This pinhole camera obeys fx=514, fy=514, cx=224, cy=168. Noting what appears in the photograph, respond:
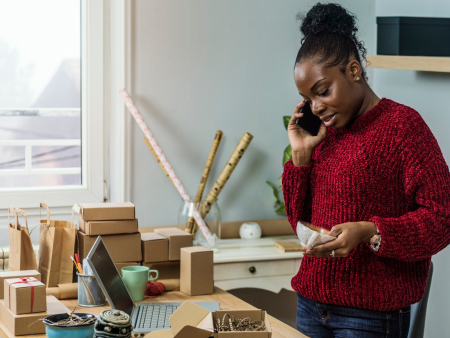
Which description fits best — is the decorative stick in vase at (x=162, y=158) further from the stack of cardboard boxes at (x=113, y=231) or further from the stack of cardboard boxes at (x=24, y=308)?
the stack of cardboard boxes at (x=24, y=308)

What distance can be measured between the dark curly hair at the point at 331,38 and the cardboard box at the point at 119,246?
780 mm

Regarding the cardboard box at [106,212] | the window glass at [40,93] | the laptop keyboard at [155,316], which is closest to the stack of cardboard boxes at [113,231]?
the cardboard box at [106,212]

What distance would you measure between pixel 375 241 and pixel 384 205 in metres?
0.10

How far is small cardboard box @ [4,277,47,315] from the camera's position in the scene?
1205 mm

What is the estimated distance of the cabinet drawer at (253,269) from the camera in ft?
7.16

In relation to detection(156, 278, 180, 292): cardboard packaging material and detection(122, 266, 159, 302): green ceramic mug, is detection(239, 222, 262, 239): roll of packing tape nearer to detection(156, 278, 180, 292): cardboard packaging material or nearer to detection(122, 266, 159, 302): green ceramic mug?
detection(156, 278, 180, 292): cardboard packaging material

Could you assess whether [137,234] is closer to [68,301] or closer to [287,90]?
[68,301]

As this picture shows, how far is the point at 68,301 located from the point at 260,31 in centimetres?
166

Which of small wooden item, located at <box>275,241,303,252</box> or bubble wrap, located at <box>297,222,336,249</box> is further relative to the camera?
small wooden item, located at <box>275,241,303,252</box>

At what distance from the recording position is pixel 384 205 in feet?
3.67

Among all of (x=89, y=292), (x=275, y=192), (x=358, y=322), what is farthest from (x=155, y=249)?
(x=275, y=192)

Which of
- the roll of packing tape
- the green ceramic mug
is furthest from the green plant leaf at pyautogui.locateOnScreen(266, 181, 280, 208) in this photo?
the green ceramic mug

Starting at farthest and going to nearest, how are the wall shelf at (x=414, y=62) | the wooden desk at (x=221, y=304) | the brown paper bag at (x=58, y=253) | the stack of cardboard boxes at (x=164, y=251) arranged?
1. the wall shelf at (x=414, y=62)
2. the stack of cardboard boxes at (x=164, y=251)
3. the brown paper bag at (x=58, y=253)
4. the wooden desk at (x=221, y=304)

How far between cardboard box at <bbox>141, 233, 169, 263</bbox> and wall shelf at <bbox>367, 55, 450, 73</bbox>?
1.24m
